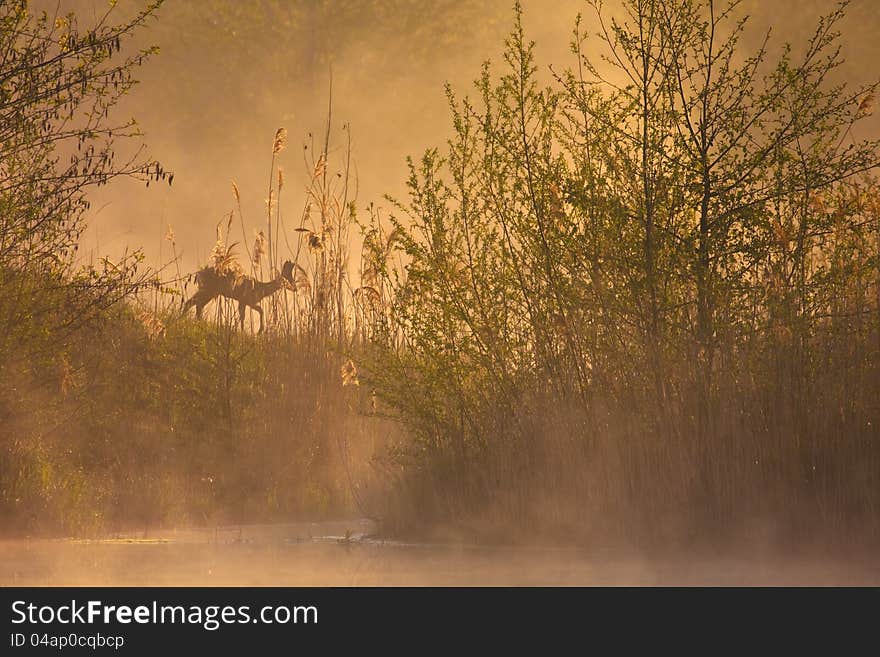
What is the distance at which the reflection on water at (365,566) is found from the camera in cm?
479

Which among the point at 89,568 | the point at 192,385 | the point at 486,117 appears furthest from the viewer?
the point at 192,385

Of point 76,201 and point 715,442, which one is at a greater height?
point 76,201

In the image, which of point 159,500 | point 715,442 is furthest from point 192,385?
point 715,442

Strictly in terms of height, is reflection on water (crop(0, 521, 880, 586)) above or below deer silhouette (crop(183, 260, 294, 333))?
below

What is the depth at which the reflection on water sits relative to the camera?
4.79 metres

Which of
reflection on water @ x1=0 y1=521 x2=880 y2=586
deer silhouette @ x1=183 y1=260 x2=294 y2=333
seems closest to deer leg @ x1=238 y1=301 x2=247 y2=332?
deer silhouette @ x1=183 y1=260 x2=294 y2=333

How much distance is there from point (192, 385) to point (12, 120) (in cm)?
375

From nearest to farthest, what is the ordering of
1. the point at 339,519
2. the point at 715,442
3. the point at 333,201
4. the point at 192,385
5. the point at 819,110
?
1. the point at 715,442
2. the point at 819,110
3. the point at 339,519
4. the point at 333,201
5. the point at 192,385

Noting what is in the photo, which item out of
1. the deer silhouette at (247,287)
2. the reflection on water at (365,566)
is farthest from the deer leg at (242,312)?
the reflection on water at (365,566)

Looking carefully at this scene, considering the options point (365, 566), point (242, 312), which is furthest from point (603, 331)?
point (242, 312)

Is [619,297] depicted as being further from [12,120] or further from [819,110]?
[12,120]

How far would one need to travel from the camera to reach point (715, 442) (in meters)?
5.80

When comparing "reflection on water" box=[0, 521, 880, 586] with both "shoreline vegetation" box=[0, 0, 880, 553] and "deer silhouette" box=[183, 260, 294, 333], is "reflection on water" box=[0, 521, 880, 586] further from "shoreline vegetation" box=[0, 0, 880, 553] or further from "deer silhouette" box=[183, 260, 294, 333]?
"deer silhouette" box=[183, 260, 294, 333]

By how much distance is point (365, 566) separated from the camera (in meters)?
5.49
